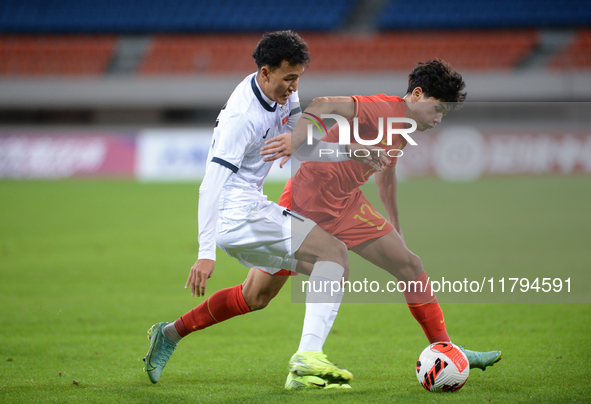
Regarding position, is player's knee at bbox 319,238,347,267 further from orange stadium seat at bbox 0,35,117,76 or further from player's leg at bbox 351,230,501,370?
orange stadium seat at bbox 0,35,117,76

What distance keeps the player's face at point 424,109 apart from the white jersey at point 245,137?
702 millimetres

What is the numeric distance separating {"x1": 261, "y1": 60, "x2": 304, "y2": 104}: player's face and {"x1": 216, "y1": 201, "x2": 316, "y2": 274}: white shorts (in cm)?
60

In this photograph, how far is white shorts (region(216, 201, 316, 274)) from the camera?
332cm

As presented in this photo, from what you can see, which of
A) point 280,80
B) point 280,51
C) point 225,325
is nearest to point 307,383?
point 280,80

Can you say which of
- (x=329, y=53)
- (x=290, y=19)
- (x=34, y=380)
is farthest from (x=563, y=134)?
(x=34, y=380)

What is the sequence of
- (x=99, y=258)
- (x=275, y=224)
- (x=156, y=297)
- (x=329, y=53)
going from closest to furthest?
(x=275, y=224) → (x=156, y=297) → (x=99, y=258) → (x=329, y=53)

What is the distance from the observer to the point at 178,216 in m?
11.9

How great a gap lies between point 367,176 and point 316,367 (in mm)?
1295

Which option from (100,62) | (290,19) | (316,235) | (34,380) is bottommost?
(34,380)

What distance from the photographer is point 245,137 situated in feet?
10.5

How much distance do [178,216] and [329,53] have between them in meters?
12.5

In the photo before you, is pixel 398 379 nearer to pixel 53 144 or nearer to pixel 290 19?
pixel 53 144

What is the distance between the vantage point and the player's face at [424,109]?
3.55 metres

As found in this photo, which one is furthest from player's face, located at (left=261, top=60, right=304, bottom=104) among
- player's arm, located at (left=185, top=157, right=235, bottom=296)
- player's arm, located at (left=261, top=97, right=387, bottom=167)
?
player's arm, located at (left=185, top=157, right=235, bottom=296)
